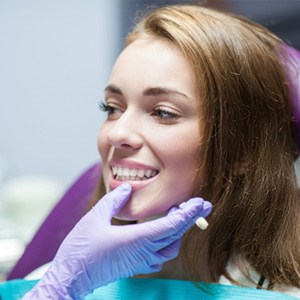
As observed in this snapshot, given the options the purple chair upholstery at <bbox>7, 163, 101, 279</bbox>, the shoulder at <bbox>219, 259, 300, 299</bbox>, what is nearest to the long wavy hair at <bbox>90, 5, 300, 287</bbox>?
the shoulder at <bbox>219, 259, 300, 299</bbox>

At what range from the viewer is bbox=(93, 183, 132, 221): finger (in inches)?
42.9

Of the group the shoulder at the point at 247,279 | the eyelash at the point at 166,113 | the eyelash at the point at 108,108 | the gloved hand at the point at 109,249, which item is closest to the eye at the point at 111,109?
the eyelash at the point at 108,108

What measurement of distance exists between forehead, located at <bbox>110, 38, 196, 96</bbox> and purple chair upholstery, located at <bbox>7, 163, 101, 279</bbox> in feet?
1.67

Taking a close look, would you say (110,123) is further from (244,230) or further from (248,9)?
(248,9)

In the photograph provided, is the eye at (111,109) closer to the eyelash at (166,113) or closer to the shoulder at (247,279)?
the eyelash at (166,113)

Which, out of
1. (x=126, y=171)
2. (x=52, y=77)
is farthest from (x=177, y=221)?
(x=52, y=77)

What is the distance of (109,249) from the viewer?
105 centimetres

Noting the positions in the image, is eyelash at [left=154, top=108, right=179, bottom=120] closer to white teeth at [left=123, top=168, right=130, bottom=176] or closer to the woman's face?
the woman's face

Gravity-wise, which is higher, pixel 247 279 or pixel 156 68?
pixel 156 68

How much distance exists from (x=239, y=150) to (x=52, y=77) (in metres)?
1.79

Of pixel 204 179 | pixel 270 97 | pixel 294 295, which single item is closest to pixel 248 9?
pixel 270 97

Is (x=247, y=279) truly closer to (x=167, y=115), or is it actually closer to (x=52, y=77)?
(x=167, y=115)

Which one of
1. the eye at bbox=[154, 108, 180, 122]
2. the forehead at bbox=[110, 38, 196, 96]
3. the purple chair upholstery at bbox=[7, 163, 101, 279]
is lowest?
the purple chair upholstery at bbox=[7, 163, 101, 279]

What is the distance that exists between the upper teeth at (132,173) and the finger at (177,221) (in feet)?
0.43
